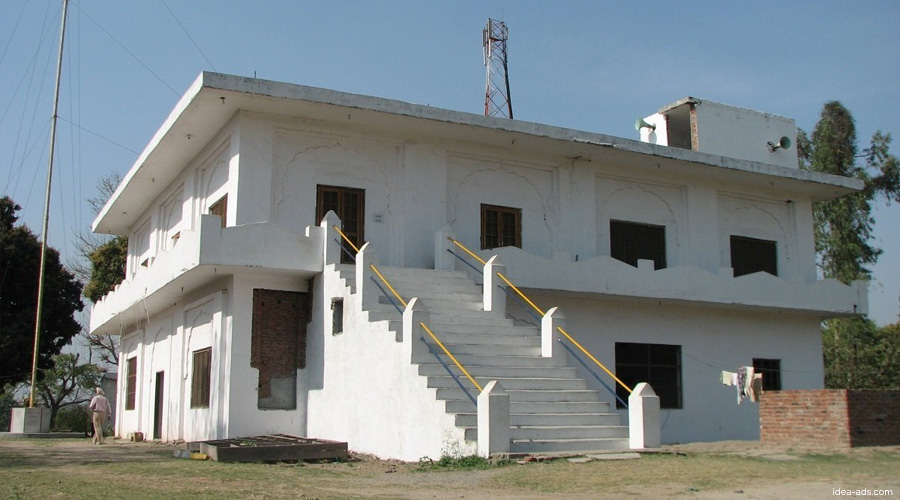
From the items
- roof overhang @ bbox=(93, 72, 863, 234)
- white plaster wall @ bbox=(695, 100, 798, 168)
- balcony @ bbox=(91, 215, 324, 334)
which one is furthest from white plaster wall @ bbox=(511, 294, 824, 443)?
balcony @ bbox=(91, 215, 324, 334)

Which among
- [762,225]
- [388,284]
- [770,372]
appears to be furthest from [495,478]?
[762,225]

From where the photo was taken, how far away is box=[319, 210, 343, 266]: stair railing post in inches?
683

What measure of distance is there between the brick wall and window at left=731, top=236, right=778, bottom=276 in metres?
9.86

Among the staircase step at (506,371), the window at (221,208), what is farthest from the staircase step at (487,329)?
the window at (221,208)

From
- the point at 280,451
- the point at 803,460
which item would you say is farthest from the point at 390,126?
the point at 803,460

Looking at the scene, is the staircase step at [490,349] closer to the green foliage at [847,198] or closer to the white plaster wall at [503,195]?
the white plaster wall at [503,195]

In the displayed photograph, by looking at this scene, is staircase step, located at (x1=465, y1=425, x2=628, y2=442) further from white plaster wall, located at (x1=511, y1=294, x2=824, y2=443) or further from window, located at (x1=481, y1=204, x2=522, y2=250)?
window, located at (x1=481, y1=204, x2=522, y2=250)

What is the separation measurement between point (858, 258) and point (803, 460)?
26209 millimetres

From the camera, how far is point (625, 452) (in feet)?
42.2

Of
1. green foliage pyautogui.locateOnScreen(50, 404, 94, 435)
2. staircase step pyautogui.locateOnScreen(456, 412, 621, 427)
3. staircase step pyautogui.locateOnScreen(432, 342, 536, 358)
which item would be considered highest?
staircase step pyautogui.locateOnScreen(432, 342, 536, 358)

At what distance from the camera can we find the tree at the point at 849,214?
35.4m

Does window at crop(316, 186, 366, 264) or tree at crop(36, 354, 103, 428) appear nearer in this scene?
window at crop(316, 186, 366, 264)

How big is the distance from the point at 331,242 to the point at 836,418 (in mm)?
9361

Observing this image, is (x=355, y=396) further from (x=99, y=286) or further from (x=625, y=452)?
(x=99, y=286)
